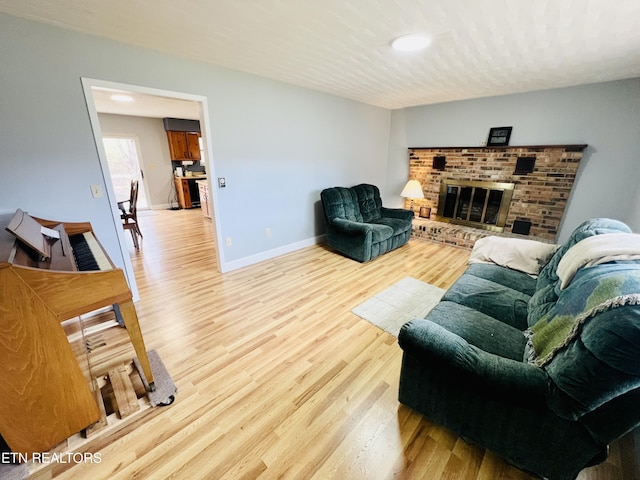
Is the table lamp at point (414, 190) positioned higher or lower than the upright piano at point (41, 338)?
higher

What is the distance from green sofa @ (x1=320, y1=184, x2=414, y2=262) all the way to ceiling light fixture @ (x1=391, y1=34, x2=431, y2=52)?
194 centimetres

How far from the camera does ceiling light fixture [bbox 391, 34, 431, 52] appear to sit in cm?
197

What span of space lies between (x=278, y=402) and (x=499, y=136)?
4690mm

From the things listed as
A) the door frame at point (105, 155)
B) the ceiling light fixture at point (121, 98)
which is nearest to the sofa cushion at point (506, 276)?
the door frame at point (105, 155)

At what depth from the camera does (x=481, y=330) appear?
149cm

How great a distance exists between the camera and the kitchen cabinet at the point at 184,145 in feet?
22.0

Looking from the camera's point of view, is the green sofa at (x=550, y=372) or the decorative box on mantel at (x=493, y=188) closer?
the green sofa at (x=550, y=372)

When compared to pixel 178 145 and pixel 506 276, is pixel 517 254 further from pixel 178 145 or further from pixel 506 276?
pixel 178 145

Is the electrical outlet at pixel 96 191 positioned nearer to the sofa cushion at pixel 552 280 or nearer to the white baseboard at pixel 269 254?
the white baseboard at pixel 269 254

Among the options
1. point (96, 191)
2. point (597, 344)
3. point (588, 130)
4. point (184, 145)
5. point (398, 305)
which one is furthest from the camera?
point (184, 145)

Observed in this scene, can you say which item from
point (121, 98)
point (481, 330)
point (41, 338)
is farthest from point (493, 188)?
point (121, 98)

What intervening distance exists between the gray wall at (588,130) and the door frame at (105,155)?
4.01 m

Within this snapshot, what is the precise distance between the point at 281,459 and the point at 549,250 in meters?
2.70

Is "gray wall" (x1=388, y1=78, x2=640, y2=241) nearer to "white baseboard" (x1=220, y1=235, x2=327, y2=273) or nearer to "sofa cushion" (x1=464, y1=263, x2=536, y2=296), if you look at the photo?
"sofa cushion" (x1=464, y1=263, x2=536, y2=296)
